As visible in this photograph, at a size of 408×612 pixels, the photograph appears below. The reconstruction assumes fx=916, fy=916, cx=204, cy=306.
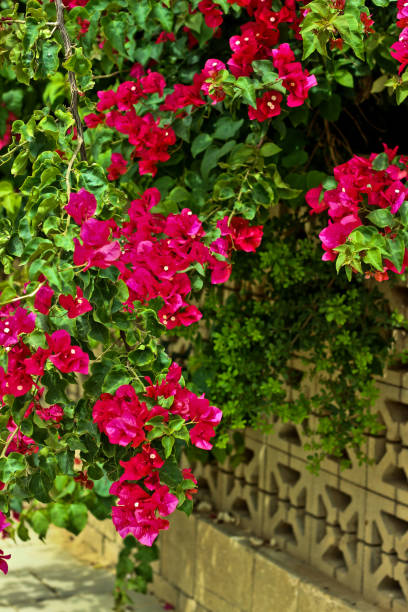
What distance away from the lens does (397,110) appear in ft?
9.35

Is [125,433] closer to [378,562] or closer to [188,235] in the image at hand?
[188,235]

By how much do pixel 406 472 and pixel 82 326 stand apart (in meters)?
1.41

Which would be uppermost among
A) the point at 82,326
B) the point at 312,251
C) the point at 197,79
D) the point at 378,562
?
the point at 197,79

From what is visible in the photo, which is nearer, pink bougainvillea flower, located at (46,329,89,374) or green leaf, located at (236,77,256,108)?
pink bougainvillea flower, located at (46,329,89,374)

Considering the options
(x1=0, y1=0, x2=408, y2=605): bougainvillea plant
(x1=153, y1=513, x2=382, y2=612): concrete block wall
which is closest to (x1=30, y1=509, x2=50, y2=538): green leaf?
(x1=153, y1=513, x2=382, y2=612): concrete block wall

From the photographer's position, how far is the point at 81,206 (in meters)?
1.58

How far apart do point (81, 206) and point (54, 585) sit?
2.90m

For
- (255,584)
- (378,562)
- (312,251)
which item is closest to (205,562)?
(255,584)

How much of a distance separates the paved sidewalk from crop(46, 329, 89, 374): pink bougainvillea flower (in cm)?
245

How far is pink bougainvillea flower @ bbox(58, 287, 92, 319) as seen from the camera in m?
1.57

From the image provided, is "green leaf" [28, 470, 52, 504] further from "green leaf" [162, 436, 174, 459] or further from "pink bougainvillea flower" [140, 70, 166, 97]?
"pink bougainvillea flower" [140, 70, 166, 97]

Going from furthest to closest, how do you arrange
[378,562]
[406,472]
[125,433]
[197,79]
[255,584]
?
[255,584] → [378,562] → [406,472] → [197,79] → [125,433]

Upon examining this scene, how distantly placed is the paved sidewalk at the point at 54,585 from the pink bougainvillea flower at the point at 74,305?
2.51 m

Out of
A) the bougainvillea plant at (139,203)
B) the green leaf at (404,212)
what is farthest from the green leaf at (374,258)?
the green leaf at (404,212)
